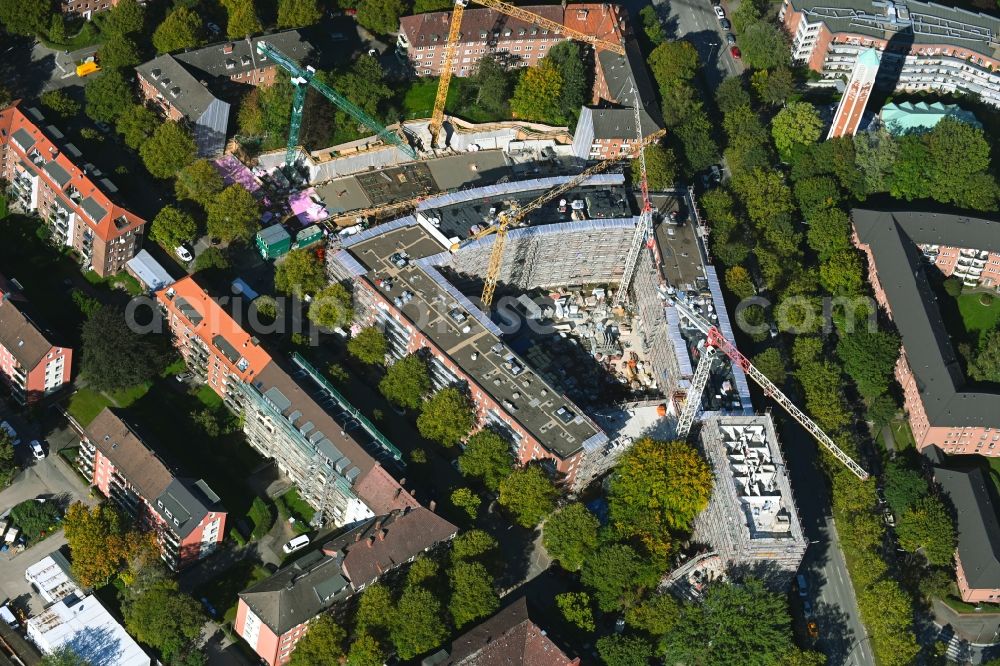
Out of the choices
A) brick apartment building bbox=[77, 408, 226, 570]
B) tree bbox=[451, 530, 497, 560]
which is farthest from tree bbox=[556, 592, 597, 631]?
brick apartment building bbox=[77, 408, 226, 570]

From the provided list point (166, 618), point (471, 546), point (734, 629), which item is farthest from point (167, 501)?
point (734, 629)

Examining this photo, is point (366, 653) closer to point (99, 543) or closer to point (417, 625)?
point (417, 625)

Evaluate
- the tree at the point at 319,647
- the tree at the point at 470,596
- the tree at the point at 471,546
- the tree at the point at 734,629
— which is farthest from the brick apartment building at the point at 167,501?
the tree at the point at 734,629

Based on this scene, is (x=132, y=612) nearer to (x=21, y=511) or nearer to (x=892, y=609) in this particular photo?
(x=21, y=511)

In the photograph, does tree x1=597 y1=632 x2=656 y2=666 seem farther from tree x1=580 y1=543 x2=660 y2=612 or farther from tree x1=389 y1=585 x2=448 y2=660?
tree x1=389 y1=585 x2=448 y2=660

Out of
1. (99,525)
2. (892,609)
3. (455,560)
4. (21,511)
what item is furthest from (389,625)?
(892,609)
